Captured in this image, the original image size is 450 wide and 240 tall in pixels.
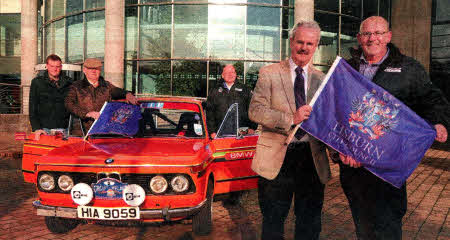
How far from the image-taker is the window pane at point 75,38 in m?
19.6

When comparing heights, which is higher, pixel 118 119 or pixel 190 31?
pixel 190 31

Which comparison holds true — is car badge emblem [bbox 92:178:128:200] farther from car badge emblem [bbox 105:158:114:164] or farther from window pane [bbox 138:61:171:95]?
window pane [bbox 138:61:171:95]

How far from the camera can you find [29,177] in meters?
5.47

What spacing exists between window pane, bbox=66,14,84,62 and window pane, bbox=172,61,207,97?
5898mm

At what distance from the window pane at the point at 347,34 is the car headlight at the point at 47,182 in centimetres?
1604

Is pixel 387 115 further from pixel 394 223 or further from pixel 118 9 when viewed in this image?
pixel 118 9

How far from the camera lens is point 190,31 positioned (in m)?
16.8

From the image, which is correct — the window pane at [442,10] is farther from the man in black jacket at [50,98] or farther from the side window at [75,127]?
the side window at [75,127]

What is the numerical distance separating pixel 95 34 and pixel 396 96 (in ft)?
57.9

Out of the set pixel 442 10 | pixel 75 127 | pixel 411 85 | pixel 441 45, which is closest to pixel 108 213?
pixel 75 127

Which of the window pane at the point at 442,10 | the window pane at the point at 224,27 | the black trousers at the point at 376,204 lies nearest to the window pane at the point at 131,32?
the window pane at the point at 224,27

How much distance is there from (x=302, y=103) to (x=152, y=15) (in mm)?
15434

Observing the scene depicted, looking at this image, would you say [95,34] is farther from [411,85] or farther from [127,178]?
[411,85]

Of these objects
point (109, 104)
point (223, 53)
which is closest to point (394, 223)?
point (109, 104)
